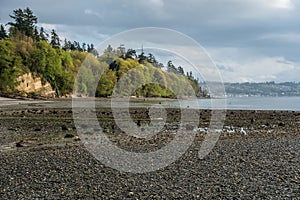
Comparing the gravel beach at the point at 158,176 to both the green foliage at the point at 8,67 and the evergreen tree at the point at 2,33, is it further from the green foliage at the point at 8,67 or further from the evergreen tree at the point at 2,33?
the evergreen tree at the point at 2,33

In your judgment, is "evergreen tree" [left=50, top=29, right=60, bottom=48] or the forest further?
"evergreen tree" [left=50, top=29, right=60, bottom=48]

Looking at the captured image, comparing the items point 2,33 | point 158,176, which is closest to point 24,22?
point 2,33

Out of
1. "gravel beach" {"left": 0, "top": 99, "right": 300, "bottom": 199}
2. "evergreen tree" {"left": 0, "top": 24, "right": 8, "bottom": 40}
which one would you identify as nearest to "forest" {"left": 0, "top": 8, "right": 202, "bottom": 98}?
"evergreen tree" {"left": 0, "top": 24, "right": 8, "bottom": 40}

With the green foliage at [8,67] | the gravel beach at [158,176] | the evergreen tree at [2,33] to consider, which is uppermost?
the evergreen tree at [2,33]

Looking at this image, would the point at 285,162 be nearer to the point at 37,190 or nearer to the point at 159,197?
the point at 159,197

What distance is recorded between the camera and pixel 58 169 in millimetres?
13031

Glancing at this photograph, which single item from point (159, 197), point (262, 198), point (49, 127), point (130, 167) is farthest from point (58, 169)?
point (49, 127)

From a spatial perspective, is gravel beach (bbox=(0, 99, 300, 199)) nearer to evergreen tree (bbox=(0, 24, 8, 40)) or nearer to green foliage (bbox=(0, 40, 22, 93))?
green foliage (bbox=(0, 40, 22, 93))

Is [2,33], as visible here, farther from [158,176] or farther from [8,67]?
[158,176]

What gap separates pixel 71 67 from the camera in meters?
98.2

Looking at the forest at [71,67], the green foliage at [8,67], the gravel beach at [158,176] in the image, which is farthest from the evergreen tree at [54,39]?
the gravel beach at [158,176]

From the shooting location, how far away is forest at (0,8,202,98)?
210 feet

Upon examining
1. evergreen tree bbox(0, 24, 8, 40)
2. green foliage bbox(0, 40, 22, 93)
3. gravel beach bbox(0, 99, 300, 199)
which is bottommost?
gravel beach bbox(0, 99, 300, 199)

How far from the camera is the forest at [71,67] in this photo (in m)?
64.1
